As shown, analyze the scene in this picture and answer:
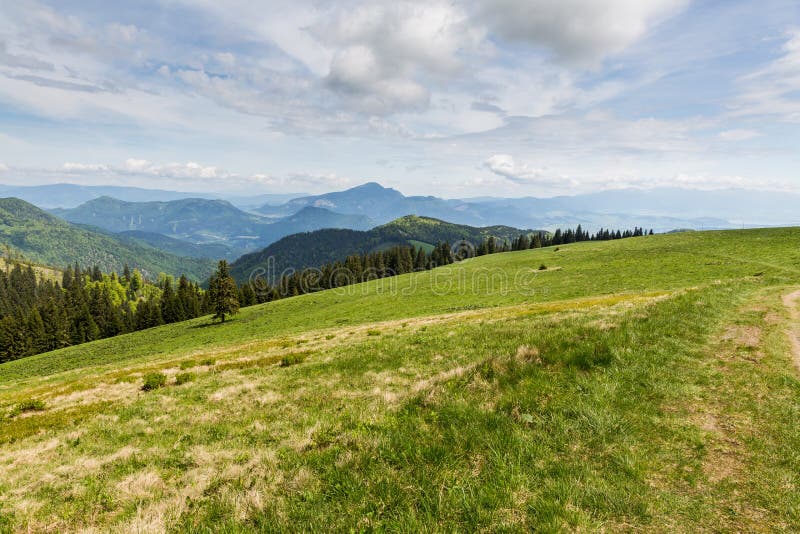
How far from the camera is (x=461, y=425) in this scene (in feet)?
24.8

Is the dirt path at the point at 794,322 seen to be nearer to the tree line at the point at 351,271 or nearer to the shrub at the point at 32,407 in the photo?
the shrub at the point at 32,407

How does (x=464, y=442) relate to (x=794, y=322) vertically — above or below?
below

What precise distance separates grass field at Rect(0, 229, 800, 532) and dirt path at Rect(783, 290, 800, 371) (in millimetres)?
129

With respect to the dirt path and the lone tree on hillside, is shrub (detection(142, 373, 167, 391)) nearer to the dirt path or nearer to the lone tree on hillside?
the dirt path

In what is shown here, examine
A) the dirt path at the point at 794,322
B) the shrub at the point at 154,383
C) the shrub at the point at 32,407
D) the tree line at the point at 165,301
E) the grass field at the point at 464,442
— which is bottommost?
the tree line at the point at 165,301

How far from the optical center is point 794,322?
1348 cm

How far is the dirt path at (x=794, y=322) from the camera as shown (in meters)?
10.2

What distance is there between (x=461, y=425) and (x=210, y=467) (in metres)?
5.77

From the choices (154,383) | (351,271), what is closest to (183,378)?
(154,383)

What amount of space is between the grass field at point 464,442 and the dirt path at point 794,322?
13 cm

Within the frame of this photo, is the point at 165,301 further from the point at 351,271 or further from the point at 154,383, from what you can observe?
the point at 154,383

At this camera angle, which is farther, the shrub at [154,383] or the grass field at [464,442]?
the shrub at [154,383]

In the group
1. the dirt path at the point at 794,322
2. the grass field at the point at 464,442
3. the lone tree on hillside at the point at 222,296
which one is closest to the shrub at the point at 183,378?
the grass field at the point at 464,442

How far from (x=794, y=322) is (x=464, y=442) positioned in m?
15.9
